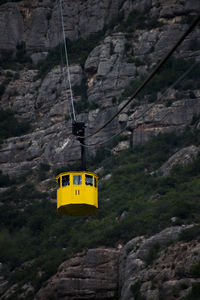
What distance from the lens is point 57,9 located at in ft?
365

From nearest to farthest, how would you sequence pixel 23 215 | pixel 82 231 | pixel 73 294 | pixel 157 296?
pixel 157 296 < pixel 73 294 < pixel 82 231 < pixel 23 215

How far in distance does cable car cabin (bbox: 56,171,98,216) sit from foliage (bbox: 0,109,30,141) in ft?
221

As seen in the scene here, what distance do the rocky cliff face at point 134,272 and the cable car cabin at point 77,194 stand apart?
57.3 ft

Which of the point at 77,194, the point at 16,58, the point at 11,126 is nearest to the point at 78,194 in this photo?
the point at 77,194

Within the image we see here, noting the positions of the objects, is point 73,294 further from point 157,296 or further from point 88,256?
point 157,296

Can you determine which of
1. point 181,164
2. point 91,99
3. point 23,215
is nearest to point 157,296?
point 181,164

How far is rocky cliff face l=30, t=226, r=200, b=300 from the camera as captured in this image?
46.6 m

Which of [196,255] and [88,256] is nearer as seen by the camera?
[196,255]

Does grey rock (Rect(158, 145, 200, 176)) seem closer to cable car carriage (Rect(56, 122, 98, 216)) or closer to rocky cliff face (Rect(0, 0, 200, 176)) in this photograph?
rocky cliff face (Rect(0, 0, 200, 176))

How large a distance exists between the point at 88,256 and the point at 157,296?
12429mm

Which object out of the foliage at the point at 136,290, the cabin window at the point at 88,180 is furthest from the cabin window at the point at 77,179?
the foliage at the point at 136,290

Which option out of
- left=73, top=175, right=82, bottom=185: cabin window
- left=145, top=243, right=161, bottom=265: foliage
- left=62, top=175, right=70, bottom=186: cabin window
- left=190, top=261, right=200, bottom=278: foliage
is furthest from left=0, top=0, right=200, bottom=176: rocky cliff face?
left=73, top=175, right=82, bottom=185: cabin window

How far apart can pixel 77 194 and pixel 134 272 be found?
24007 millimetres

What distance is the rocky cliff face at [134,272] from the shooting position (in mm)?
46625
